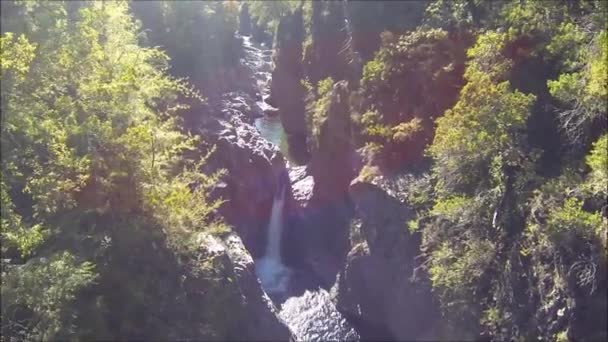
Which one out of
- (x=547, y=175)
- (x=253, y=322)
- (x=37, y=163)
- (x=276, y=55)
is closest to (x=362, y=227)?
(x=253, y=322)

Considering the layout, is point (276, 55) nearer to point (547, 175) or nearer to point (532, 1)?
point (532, 1)

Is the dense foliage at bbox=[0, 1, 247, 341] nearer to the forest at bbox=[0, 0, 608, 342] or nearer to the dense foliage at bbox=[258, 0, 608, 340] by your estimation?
the forest at bbox=[0, 0, 608, 342]

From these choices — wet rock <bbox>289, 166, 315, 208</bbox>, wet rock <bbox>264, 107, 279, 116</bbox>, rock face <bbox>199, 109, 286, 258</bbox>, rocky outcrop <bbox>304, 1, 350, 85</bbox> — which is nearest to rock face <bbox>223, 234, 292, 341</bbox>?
rock face <bbox>199, 109, 286, 258</bbox>

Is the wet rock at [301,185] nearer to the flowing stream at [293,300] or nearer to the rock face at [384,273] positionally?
the flowing stream at [293,300]

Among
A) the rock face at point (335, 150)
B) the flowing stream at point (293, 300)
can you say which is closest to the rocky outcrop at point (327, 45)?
the rock face at point (335, 150)

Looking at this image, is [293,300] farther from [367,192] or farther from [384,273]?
[367,192]

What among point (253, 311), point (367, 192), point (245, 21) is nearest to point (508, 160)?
point (367, 192)
